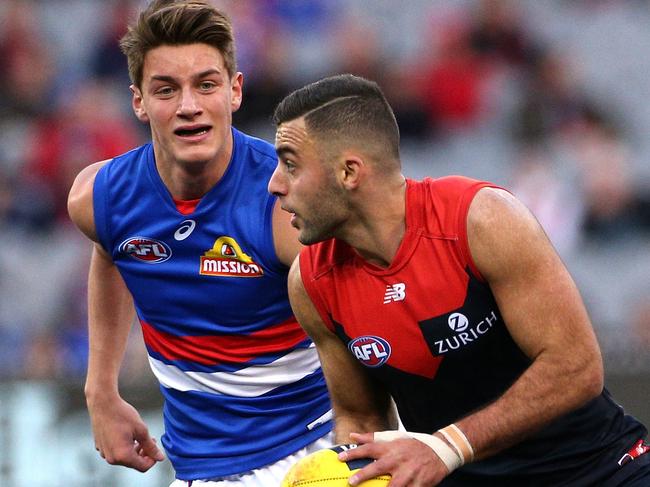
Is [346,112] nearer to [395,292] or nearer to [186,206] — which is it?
[395,292]

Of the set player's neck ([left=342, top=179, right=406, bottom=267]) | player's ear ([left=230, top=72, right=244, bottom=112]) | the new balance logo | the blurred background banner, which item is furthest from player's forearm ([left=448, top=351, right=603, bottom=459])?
the blurred background banner

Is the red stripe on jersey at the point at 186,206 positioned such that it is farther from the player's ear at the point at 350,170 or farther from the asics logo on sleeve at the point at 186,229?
the player's ear at the point at 350,170

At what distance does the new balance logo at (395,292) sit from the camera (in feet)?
14.4

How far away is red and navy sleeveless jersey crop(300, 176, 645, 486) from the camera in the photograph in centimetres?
433

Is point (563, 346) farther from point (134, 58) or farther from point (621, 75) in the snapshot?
point (621, 75)

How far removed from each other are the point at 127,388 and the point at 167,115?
339cm

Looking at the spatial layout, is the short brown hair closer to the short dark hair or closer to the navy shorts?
the short dark hair

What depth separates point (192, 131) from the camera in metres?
5.11

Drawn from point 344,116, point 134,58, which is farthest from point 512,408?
point 134,58

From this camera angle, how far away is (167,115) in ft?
16.7

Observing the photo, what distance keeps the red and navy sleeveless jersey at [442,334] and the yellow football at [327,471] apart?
0.39 meters

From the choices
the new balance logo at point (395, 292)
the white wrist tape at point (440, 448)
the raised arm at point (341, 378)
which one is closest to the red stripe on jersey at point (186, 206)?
the raised arm at point (341, 378)

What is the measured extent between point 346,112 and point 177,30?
1.04 meters

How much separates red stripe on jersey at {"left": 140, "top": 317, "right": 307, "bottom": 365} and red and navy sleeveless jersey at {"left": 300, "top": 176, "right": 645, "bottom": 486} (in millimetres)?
694
